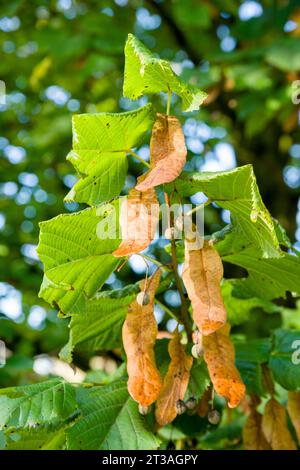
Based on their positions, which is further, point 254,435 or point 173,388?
point 254,435

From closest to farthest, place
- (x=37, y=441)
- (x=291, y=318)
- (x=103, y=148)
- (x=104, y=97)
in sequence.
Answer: (x=103, y=148) → (x=37, y=441) → (x=291, y=318) → (x=104, y=97)

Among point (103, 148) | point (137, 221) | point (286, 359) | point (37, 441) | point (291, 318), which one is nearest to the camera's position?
point (137, 221)

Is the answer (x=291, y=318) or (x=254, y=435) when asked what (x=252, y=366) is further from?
(x=291, y=318)

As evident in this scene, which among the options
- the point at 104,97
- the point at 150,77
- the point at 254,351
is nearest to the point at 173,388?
the point at 254,351

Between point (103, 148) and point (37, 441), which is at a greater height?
point (103, 148)

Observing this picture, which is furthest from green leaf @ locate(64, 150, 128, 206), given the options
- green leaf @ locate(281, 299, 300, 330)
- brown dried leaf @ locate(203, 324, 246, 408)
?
green leaf @ locate(281, 299, 300, 330)

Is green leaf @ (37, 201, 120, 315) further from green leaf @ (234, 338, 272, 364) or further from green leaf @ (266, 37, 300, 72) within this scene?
green leaf @ (266, 37, 300, 72)

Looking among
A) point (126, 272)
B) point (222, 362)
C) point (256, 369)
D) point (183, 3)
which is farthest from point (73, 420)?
point (183, 3)
